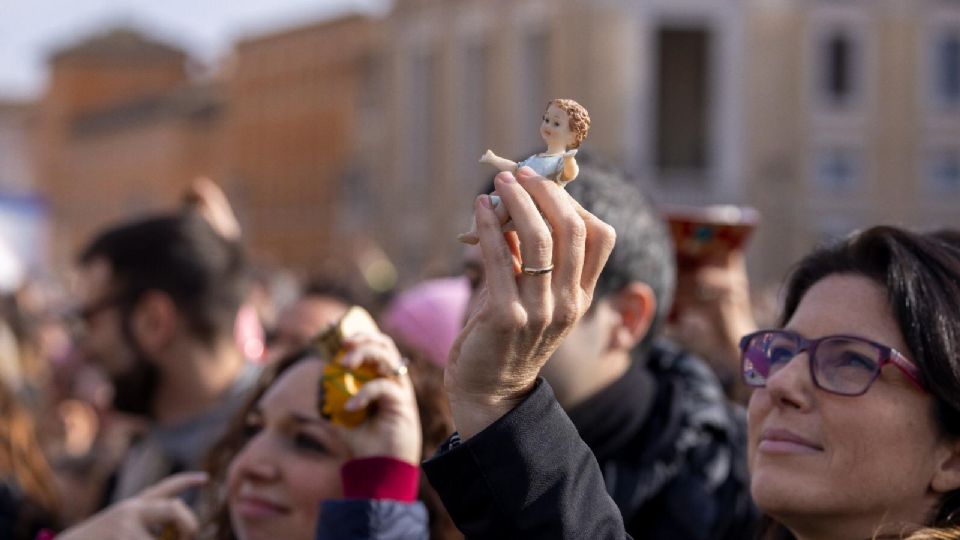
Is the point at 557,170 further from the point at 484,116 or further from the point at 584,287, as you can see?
the point at 484,116

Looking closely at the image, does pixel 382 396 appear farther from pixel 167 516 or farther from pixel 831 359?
pixel 831 359

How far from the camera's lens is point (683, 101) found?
43062mm

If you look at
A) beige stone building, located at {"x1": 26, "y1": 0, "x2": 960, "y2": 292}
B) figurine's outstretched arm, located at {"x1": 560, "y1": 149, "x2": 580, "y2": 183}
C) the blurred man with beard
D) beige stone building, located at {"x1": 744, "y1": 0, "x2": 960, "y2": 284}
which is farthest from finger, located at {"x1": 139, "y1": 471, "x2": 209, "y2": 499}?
beige stone building, located at {"x1": 744, "y1": 0, "x2": 960, "y2": 284}

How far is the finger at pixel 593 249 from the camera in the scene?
7.57ft

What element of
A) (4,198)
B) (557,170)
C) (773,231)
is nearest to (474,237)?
(557,170)

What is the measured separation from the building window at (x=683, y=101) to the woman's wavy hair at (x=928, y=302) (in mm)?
39160

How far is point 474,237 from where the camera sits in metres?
2.29

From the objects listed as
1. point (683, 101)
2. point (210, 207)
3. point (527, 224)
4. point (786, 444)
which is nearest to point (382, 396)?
point (786, 444)

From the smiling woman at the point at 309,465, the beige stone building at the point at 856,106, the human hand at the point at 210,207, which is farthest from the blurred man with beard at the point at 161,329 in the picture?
the beige stone building at the point at 856,106

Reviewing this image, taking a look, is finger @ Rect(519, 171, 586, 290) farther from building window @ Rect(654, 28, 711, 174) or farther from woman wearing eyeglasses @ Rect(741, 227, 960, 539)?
building window @ Rect(654, 28, 711, 174)

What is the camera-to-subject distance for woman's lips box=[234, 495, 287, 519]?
3281 millimetres

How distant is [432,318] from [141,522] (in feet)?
9.36

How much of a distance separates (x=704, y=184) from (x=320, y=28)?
16995 mm

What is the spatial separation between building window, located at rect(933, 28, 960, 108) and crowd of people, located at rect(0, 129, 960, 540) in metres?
38.4
